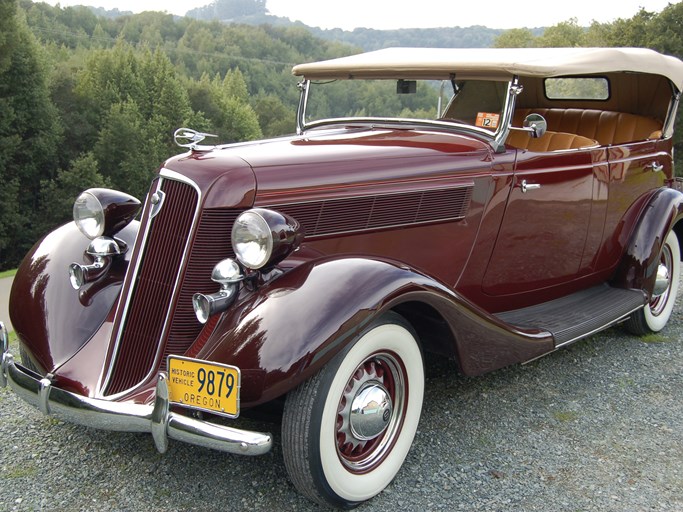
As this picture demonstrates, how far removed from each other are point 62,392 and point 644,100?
4.82 metres

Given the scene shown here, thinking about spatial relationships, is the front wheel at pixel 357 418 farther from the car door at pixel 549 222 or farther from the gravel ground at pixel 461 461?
the car door at pixel 549 222

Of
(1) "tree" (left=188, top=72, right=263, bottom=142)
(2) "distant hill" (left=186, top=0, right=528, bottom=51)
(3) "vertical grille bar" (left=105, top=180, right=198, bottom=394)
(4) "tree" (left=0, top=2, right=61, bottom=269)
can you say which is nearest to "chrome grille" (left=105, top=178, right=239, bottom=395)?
(3) "vertical grille bar" (left=105, top=180, right=198, bottom=394)

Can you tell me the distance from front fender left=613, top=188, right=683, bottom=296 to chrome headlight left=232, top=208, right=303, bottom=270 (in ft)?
9.87

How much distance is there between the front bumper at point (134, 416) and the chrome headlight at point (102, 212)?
704 millimetres

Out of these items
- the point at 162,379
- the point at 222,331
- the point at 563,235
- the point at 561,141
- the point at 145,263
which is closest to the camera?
the point at 162,379

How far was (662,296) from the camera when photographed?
16.8ft

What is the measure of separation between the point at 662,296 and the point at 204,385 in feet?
13.2

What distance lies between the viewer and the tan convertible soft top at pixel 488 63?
374 centimetres

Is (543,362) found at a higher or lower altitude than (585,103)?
lower

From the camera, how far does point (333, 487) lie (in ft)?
8.38

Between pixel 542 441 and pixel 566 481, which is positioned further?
pixel 542 441

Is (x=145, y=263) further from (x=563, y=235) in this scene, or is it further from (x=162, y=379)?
(x=563, y=235)

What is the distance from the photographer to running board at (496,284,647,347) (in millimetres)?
3771

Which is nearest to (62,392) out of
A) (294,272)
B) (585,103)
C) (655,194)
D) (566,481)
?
(294,272)
